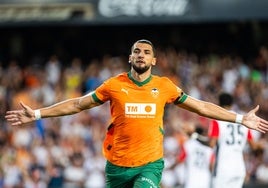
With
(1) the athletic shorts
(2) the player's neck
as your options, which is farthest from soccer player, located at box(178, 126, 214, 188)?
(2) the player's neck

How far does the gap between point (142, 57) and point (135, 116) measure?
635mm

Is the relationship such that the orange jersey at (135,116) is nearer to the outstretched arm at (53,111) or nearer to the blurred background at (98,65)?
the outstretched arm at (53,111)

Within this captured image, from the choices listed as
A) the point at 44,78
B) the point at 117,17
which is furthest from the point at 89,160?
the point at 117,17

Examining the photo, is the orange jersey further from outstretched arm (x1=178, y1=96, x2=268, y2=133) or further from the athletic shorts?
outstretched arm (x1=178, y1=96, x2=268, y2=133)

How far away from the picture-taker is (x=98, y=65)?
2328 cm

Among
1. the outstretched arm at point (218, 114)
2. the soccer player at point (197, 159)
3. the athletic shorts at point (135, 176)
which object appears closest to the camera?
the athletic shorts at point (135, 176)

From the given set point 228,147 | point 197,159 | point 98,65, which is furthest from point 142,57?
point 98,65

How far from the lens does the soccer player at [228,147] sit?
12828 millimetres

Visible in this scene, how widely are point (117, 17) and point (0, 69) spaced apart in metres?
3.28

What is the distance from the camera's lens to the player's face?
9930 millimetres

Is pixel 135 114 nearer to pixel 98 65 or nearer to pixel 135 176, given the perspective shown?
pixel 135 176

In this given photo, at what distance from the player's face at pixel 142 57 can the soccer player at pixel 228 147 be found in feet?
9.99

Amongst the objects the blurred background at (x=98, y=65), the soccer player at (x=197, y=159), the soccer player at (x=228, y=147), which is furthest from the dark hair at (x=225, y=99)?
the blurred background at (x=98, y=65)

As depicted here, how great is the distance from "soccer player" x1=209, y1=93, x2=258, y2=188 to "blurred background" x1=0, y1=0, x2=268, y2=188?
3434 millimetres
